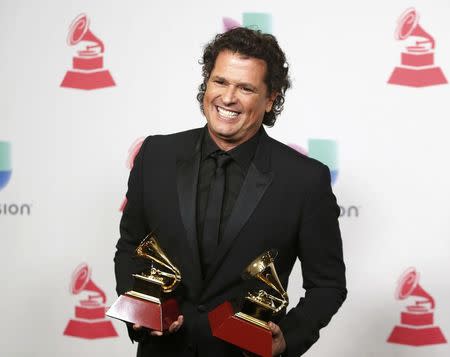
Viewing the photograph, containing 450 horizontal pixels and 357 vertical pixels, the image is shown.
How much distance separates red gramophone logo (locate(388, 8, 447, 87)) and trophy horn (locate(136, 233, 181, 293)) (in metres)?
1.55

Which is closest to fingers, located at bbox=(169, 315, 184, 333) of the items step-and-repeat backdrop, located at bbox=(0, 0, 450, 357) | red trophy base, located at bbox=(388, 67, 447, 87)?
step-and-repeat backdrop, located at bbox=(0, 0, 450, 357)

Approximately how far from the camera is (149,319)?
5.32 feet

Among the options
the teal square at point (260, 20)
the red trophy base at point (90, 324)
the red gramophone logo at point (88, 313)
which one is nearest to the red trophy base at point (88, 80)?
the teal square at point (260, 20)

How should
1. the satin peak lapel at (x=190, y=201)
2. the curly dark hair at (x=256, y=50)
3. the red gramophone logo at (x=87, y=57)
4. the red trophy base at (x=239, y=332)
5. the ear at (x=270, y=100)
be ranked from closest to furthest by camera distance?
1. the red trophy base at (x=239, y=332)
2. the satin peak lapel at (x=190, y=201)
3. the curly dark hair at (x=256, y=50)
4. the ear at (x=270, y=100)
5. the red gramophone logo at (x=87, y=57)

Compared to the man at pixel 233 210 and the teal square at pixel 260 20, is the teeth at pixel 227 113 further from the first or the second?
the teal square at pixel 260 20

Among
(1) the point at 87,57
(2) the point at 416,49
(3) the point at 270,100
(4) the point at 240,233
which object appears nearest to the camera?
(4) the point at 240,233

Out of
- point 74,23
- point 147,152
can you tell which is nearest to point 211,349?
point 147,152

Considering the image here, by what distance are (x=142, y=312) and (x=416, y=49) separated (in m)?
1.74

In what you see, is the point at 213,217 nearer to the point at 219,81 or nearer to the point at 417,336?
the point at 219,81

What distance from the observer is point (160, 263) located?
1.70 metres

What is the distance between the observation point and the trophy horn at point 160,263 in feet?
5.53

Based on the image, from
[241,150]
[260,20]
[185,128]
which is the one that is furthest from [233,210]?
[260,20]

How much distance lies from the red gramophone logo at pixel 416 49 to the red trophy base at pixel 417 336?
3.24 feet

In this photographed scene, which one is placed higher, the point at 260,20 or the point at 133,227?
the point at 260,20
